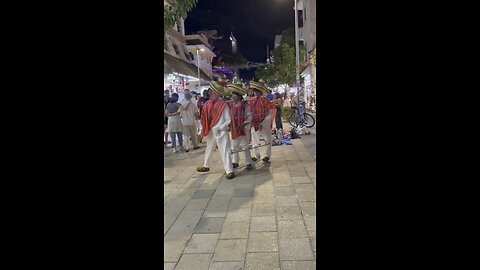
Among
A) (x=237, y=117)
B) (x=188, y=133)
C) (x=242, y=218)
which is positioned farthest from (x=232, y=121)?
(x=188, y=133)

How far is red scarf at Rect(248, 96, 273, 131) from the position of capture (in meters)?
7.80

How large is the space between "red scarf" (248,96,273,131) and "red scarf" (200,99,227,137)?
51.4 inches

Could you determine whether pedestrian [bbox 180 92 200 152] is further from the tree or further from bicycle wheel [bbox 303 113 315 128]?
bicycle wheel [bbox 303 113 315 128]

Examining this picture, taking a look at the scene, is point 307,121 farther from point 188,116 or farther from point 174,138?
point 174,138

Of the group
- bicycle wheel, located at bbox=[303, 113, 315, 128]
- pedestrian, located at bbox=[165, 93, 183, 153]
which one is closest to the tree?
pedestrian, located at bbox=[165, 93, 183, 153]

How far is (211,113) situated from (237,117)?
1.96ft

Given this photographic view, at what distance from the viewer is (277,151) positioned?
9.55 meters

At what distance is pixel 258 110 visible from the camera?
25.7ft

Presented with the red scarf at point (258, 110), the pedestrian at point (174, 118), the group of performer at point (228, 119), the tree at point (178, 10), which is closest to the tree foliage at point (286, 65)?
the pedestrian at point (174, 118)
